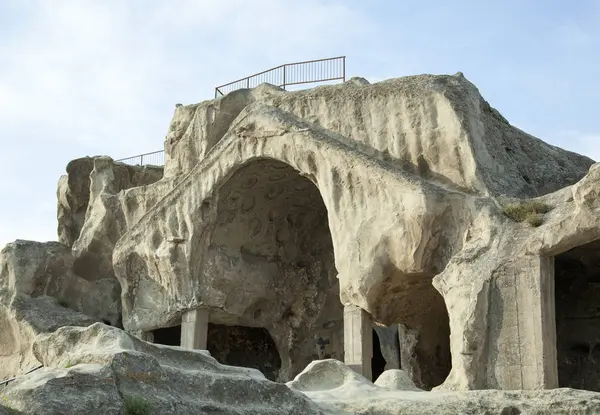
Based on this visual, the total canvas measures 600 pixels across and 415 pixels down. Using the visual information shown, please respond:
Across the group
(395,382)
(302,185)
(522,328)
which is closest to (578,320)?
(522,328)

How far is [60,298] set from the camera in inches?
922

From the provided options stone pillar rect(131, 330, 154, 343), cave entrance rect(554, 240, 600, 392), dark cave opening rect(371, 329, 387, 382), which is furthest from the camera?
→ dark cave opening rect(371, 329, 387, 382)

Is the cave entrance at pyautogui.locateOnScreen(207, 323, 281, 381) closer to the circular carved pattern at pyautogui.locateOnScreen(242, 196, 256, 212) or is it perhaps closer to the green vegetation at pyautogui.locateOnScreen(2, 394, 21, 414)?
the circular carved pattern at pyautogui.locateOnScreen(242, 196, 256, 212)

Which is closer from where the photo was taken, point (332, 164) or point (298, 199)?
point (332, 164)

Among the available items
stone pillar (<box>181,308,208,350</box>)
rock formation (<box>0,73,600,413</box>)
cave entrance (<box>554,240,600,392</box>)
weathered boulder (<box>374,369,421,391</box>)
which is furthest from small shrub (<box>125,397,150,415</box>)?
stone pillar (<box>181,308,208,350</box>)

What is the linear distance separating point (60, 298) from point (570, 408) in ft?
49.9

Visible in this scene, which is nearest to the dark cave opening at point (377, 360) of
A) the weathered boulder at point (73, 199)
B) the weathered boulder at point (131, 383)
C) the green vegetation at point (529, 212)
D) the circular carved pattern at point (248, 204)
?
the circular carved pattern at point (248, 204)

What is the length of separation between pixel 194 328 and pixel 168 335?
2.75 meters

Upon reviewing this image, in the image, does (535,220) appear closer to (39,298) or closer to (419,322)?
(419,322)

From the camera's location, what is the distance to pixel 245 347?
941 inches

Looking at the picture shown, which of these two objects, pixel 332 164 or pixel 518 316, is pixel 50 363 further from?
pixel 332 164

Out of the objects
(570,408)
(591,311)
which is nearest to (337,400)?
(570,408)

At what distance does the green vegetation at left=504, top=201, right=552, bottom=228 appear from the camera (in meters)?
15.4

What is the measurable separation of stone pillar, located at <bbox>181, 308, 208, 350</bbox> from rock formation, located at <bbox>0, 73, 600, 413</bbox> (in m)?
0.04
